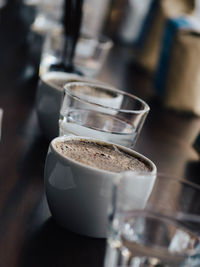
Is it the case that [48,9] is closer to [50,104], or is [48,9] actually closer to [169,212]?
[50,104]

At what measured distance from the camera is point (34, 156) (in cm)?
77

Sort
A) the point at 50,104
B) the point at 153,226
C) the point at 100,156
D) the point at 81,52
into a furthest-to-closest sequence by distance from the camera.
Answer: the point at 81,52 → the point at 50,104 → the point at 100,156 → the point at 153,226

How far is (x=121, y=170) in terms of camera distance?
562mm

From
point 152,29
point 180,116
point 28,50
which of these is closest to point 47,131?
point 180,116

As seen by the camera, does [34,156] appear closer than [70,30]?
Yes

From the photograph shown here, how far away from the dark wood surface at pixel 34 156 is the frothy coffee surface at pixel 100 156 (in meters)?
0.08

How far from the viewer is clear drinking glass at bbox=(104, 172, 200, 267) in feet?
1.43

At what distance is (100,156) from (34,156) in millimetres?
202

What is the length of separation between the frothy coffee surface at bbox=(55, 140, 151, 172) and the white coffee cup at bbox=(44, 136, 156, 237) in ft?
0.06

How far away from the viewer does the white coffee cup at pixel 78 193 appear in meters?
0.54

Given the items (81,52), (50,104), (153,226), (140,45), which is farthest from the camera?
(140,45)

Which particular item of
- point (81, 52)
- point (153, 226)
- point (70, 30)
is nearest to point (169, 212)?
point (153, 226)

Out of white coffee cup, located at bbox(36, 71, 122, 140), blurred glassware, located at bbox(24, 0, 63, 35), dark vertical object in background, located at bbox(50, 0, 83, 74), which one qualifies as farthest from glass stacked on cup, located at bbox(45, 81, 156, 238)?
blurred glassware, located at bbox(24, 0, 63, 35)

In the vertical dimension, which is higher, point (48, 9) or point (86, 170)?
point (86, 170)
